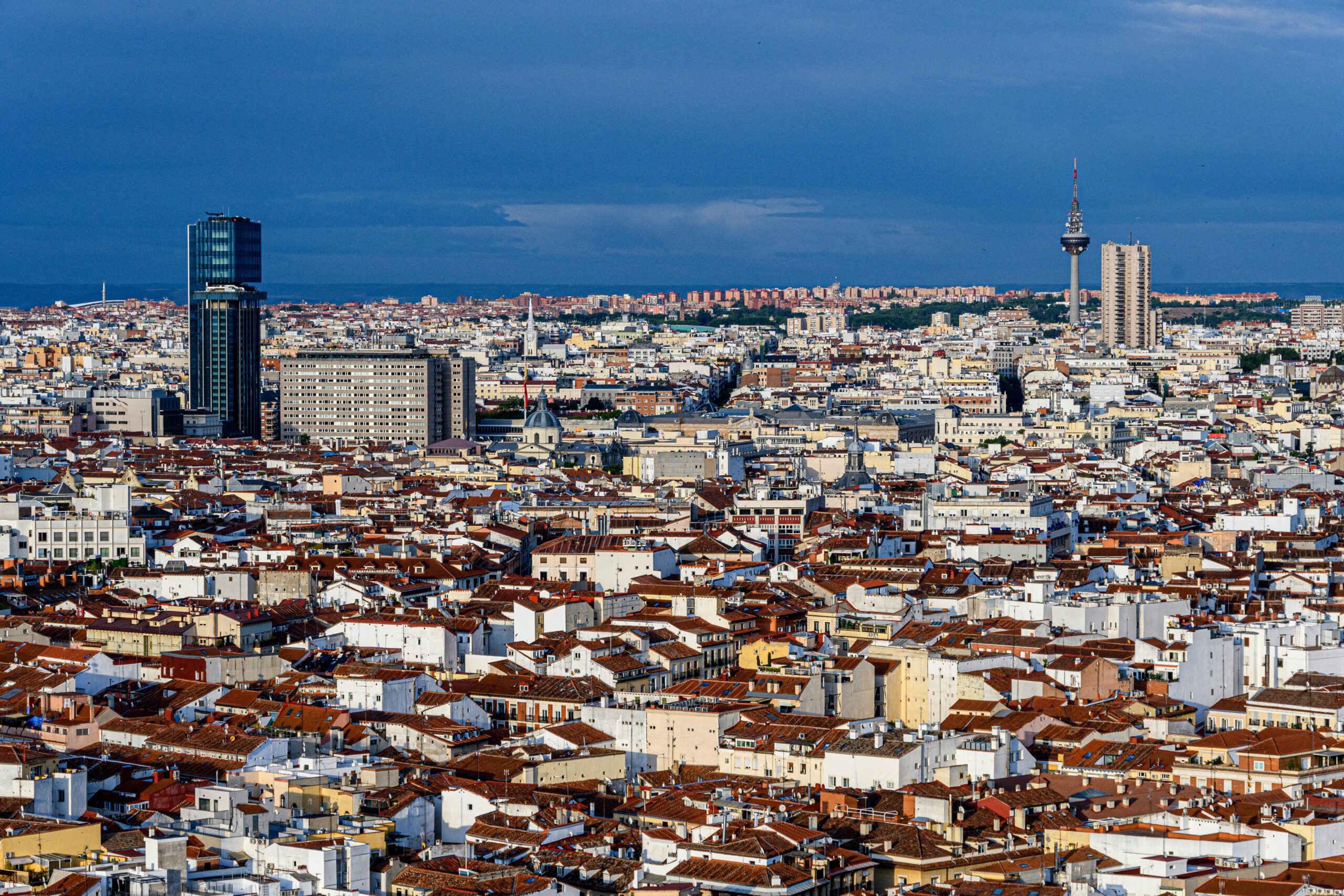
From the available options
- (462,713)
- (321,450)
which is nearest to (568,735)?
(462,713)

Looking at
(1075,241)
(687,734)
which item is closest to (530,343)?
(1075,241)

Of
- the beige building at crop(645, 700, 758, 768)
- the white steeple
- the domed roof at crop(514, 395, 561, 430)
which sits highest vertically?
the white steeple

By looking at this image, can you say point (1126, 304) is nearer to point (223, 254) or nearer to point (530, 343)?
point (530, 343)

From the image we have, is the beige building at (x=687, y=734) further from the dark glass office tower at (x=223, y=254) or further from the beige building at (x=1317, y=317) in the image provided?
the beige building at (x=1317, y=317)

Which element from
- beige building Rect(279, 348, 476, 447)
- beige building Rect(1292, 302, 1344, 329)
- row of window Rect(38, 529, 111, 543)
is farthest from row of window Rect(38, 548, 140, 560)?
beige building Rect(1292, 302, 1344, 329)

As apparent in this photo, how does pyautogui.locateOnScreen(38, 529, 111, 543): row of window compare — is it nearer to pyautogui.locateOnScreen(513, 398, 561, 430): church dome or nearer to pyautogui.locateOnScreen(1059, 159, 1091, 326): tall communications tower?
pyautogui.locateOnScreen(513, 398, 561, 430): church dome

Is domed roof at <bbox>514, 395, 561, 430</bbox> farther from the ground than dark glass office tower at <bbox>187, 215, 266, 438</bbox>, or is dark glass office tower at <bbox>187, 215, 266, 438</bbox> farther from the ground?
dark glass office tower at <bbox>187, 215, 266, 438</bbox>
